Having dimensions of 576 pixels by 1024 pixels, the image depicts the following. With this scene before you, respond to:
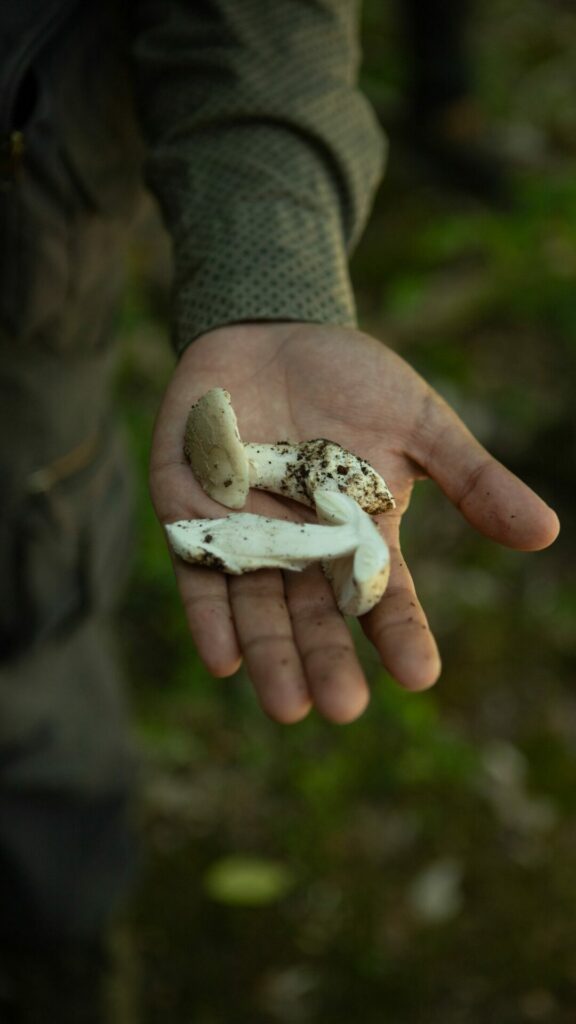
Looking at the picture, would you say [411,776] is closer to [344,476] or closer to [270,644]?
[344,476]

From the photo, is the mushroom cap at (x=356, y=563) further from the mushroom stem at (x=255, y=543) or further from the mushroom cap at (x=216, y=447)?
the mushroom cap at (x=216, y=447)

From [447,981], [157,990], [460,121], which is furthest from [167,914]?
[460,121]

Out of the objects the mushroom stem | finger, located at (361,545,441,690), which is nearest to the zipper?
the mushroom stem

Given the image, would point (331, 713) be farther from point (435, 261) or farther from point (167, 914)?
point (435, 261)

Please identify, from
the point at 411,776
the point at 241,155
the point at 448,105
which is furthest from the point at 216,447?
the point at 448,105

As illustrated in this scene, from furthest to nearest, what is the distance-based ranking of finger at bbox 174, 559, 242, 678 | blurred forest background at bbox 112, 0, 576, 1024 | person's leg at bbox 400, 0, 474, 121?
person's leg at bbox 400, 0, 474, 121
blurred forest background at bbox 112, 0, 576, 1024
finger at bbox 174, 559, 242, 678

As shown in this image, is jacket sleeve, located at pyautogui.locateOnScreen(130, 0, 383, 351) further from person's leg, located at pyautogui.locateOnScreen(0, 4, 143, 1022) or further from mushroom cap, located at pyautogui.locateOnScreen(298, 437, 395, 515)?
mushroom cap, located at pyautogui.locateOnScreen(298, 437, 395, 515)
